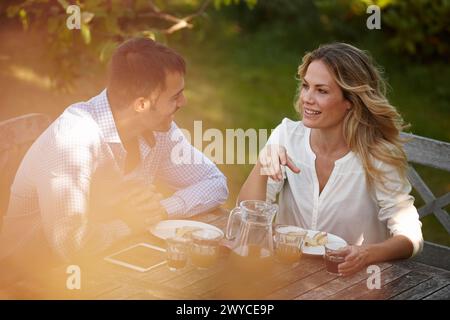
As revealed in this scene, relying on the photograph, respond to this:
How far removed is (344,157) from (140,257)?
114cm

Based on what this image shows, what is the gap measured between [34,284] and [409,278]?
52.9 inches

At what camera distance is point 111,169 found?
11.8ft

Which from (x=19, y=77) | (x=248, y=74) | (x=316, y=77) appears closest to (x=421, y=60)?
(x=248, y=74)

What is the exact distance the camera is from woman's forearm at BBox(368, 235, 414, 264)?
126 inches

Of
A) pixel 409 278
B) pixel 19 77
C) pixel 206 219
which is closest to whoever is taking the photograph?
pixel 409 278

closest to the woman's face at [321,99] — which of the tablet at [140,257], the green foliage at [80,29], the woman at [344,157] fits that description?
the woman at [344,157]

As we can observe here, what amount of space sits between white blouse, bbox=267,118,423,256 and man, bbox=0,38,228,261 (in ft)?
1.16

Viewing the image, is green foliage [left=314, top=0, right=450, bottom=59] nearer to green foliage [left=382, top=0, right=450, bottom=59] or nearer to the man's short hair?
green foliage [left=382, top=0, right=450, bottom=59]

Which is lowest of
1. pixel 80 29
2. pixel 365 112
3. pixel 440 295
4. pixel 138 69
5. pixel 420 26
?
pixel 440 295

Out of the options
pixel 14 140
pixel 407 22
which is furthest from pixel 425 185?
pixel 407 22

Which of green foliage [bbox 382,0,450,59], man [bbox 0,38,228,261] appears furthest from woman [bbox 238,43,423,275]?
green foliage [bbox 382,0,450,59]

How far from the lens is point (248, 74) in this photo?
28.4 feet

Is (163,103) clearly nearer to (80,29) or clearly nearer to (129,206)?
(129,206)

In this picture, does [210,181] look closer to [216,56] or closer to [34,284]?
[34,284]
